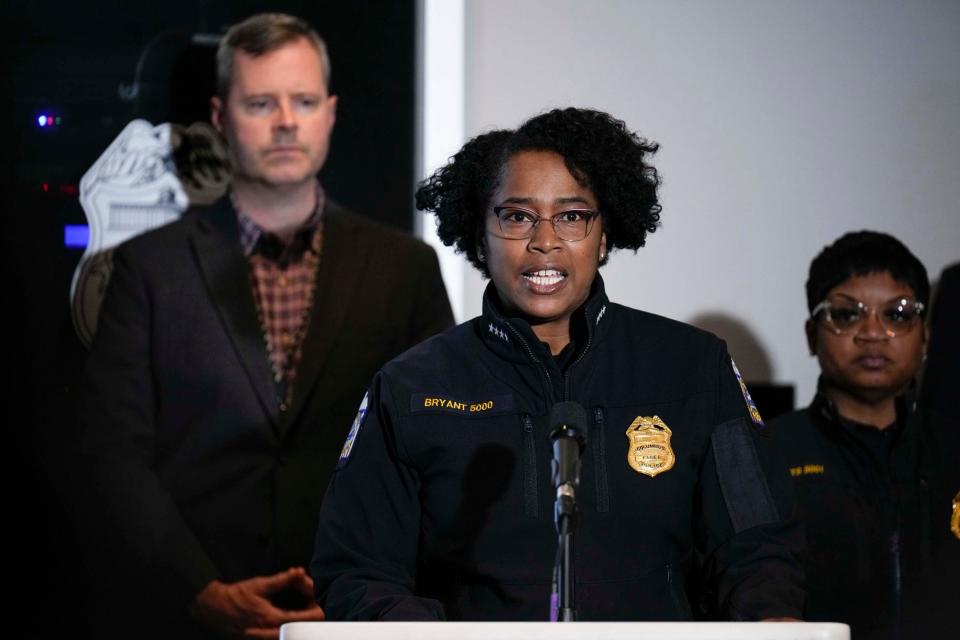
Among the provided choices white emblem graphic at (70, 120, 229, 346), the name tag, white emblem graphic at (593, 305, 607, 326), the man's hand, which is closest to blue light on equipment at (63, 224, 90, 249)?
white emblem graphic at (70, 120, 229, 346)

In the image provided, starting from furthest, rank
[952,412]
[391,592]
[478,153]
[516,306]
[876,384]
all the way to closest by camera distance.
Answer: [952,412] → [876,384] → [478,153] → [516,306] → [391,592]

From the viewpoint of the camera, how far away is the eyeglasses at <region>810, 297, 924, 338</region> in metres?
3.51

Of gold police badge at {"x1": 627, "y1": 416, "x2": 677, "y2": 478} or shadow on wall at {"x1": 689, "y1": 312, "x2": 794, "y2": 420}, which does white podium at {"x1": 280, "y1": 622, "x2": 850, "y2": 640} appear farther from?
shadow on wall at {"x1": 689, "y1": 312, "x2": 794, "y2": 420}

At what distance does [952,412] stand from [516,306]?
2133 mm

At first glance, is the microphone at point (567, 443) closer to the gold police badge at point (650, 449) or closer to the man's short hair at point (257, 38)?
the gold police badge at point (650, 449)

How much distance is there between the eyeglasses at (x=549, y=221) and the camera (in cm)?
253

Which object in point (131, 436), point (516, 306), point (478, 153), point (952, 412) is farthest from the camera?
point (952, 412)

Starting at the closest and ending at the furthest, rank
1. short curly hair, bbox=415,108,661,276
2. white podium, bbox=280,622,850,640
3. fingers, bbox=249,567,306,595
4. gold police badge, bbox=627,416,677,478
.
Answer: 1. white podium, bbox=280,622,850,640
2. gold police badge, bbox=627,416,677,478
3. short curly hair, bbox=415,108,661,276
4. fingers, bbox=249,567,306,595

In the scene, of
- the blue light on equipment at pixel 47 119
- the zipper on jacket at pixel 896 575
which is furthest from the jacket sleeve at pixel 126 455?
the zipper on jacket at pixel 896 575

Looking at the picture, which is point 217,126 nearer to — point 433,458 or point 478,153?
point 478,153

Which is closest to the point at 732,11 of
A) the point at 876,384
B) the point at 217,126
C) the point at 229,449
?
the point at 876,384

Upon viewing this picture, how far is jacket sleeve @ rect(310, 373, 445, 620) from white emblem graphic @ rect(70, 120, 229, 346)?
154 centimetres

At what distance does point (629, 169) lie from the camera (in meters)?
2.69

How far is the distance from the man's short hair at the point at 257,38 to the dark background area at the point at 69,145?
0.03 m
